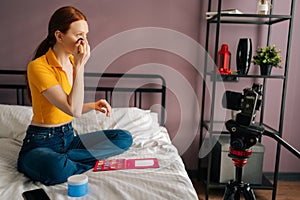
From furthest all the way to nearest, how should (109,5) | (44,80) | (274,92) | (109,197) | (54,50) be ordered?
1. (274,92)
2. (109,5)
3. (54,50)
4. (44,80)
5. (109,197)

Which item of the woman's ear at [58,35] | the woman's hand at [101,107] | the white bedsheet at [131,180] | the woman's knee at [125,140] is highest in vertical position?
the woman's ear at [58,35]

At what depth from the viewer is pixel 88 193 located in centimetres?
112

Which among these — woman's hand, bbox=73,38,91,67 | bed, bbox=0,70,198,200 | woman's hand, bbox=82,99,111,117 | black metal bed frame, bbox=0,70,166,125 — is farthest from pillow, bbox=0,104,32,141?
woman's hand, bbox=73,38,91,67

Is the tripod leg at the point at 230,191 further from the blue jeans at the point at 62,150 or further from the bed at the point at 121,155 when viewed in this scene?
the blue jeans at the point at 62,150

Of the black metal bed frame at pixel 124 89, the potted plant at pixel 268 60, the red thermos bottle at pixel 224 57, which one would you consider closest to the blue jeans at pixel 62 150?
the black metal bed frame at pixel 124 89

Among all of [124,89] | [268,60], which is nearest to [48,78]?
[124,89]

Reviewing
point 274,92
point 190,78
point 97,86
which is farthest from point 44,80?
point 274,92

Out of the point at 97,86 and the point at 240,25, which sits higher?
the point at 240,25

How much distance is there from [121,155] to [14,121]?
0.69 metres

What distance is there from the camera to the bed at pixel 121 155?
1.14 meters

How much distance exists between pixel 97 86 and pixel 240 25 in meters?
1.13

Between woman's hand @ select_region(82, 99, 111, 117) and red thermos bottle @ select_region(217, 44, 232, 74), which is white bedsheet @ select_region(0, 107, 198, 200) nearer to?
woman's hand @ select_region(82, 99, 111, 117)

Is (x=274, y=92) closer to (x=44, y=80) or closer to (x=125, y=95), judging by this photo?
(x=125, y=95)

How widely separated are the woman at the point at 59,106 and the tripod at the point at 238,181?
0.62m
